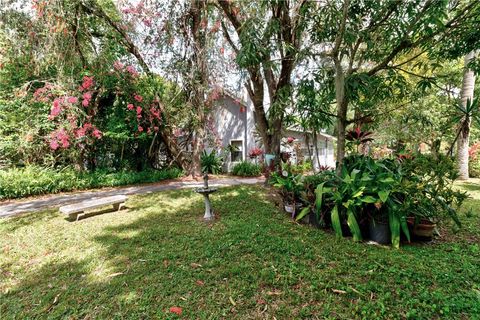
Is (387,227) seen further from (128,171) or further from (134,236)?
(128,171)

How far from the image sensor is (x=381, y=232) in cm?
332

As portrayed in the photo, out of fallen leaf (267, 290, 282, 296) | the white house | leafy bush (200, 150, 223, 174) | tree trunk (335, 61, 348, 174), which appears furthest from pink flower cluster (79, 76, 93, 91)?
fallen leaf (267, 290, 282, 296)

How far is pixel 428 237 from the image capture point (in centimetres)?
334

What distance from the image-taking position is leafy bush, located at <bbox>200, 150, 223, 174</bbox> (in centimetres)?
1143

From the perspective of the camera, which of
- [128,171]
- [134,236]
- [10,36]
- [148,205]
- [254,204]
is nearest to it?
[134,236]

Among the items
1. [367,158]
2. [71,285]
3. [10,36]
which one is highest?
[10,36]

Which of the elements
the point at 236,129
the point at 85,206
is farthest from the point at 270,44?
the point at 236,129

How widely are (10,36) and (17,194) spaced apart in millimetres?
4604

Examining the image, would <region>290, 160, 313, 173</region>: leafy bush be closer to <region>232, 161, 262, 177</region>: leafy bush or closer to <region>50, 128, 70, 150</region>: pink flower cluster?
<region>232, 161, 262, 177</region>: leafy bush

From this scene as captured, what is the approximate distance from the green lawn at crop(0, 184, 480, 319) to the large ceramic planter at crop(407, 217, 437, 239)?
0.18 meters

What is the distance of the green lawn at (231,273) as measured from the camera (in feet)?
6.84

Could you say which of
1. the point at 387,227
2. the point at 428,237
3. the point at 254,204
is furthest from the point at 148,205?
the point at 428,237

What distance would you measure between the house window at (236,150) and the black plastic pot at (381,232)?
9163 millimetres

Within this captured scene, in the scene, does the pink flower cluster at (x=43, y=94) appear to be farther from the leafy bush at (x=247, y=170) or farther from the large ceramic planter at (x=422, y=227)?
the large ceramic planter at (x=422, y=227)
